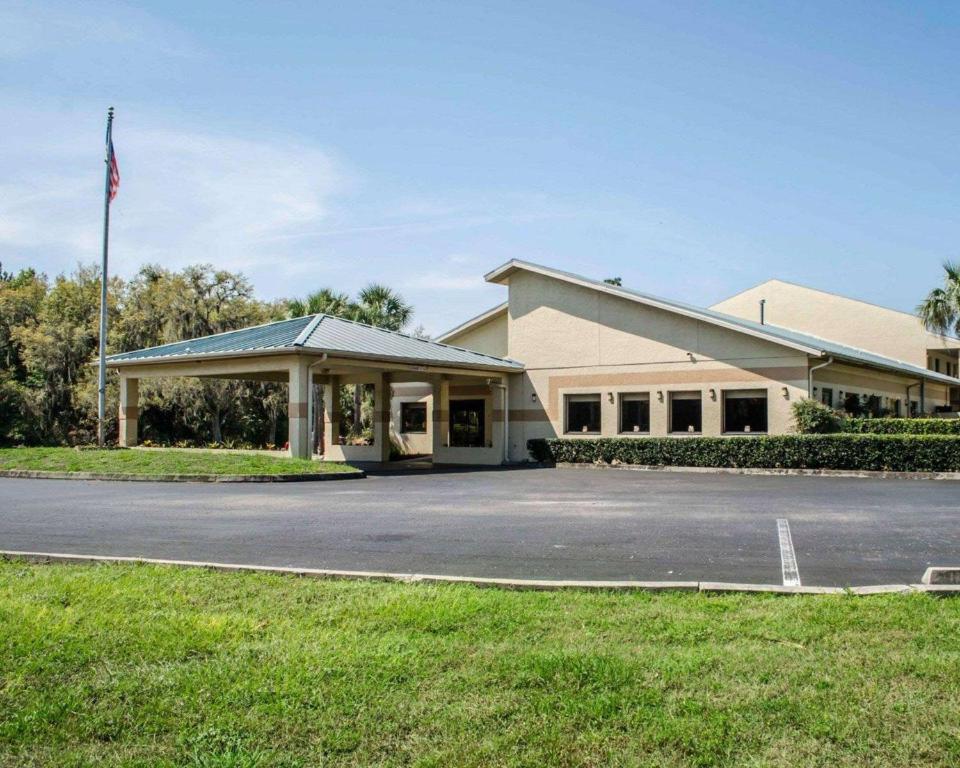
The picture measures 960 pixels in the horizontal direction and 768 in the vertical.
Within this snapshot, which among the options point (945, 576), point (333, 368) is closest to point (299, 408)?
point (333, 368)

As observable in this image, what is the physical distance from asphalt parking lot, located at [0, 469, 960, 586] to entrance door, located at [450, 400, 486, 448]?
45.5ft

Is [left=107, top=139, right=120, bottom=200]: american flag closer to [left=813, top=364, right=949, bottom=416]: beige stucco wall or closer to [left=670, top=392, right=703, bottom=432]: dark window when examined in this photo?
[left=670, top=392, right=703, bottom=432]: dark window

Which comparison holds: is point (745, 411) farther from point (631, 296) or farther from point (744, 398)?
point (631, 296)

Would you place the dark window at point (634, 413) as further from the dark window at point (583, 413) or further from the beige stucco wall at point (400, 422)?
the beige stucco wall at point (400, 422)

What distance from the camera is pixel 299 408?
77.1 feet

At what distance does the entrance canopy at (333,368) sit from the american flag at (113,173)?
5.36 meters

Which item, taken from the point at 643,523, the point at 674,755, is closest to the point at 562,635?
the point at 674,755

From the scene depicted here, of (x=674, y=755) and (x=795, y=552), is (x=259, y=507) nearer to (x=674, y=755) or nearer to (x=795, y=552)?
(x=795, y=552)

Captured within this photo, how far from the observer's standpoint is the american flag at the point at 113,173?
1120 inches

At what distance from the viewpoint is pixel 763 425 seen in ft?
87.2

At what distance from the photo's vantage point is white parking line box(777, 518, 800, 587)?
7.35 metres

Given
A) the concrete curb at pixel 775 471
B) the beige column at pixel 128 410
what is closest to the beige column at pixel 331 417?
the beige column at pixel 128 410

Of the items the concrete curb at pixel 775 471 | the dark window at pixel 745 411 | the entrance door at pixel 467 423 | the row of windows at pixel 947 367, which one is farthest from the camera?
the row of windows at pixel 947 367

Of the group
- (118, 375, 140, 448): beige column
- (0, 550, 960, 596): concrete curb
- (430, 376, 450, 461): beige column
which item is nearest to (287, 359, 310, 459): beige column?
(430, 376, 450, 461): beige column
